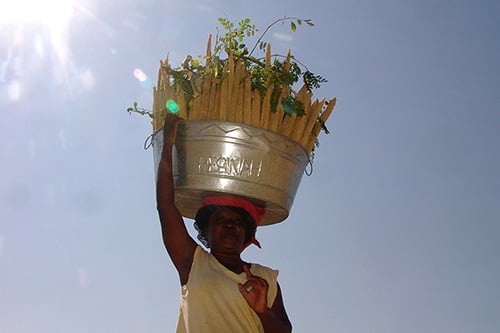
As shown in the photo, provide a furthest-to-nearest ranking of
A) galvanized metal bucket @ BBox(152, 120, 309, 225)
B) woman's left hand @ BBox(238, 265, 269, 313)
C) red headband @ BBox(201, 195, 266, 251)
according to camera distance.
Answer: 1. red headband @ BBox(201, 195, 266, 251)
2. galvanized metal bucket @ BBox(152, 120, 309, 225)
3. woman's left hand @ BBox(238, 265, 269, 313)

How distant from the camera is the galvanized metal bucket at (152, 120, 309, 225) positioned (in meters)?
3.17

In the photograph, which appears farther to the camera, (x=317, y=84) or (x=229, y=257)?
(x=317, y=84)

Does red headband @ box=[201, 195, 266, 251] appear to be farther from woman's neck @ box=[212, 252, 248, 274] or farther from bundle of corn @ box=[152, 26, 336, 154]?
bundle of corn @ box=[152, 26, 336, 154]

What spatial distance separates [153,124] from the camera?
355 centimetres

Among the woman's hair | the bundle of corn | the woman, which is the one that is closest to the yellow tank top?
the woman

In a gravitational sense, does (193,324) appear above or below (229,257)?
below

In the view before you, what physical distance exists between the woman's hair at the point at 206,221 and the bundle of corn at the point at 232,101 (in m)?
0.51

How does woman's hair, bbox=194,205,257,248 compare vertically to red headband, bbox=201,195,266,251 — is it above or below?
below

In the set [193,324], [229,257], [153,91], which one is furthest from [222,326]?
[153,91]

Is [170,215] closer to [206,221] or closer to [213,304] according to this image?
[206,221]

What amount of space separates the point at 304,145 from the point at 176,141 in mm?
751

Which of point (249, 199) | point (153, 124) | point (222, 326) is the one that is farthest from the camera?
point (153, 124)

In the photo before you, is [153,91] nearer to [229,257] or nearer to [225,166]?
[225,166]

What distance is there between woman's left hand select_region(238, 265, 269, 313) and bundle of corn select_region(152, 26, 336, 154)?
85 cm
